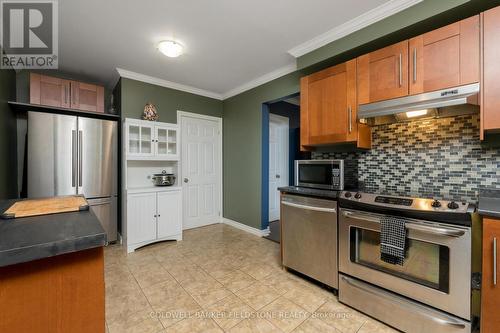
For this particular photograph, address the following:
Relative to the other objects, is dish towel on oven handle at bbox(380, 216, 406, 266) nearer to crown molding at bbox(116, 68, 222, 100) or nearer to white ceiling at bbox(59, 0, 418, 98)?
white ceiling at bbox(59, 0, 418, 98)

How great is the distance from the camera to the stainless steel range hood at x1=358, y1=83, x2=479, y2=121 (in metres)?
1.52

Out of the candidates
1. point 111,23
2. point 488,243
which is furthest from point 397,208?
point 111,23

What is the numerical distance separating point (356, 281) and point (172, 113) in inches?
141

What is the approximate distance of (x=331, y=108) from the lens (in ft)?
7.63

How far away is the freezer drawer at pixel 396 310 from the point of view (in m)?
1.43

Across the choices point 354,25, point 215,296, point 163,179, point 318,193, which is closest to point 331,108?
point 354,25

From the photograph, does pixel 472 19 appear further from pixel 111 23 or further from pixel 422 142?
pixel 111 23

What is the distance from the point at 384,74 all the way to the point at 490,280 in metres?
1.64

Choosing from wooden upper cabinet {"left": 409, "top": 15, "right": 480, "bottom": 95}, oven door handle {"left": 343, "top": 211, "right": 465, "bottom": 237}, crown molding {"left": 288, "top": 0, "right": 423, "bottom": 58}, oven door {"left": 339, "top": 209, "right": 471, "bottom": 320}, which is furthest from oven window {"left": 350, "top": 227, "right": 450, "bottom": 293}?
crown molding {"left": 288, "top": 0, "right": 423, "bottom": 58}

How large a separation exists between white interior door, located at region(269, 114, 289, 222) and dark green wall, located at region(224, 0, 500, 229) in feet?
2.41

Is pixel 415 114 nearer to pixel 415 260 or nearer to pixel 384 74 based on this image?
pixel 384 74

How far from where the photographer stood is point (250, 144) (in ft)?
13.0

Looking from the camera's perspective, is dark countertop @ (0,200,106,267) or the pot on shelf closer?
dark countertop @ (0,200,106,267)

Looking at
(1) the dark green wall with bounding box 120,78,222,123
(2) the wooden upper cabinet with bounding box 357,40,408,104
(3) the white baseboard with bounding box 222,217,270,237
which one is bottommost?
(3) the white baseboard with bounding box 222,217,270,237
